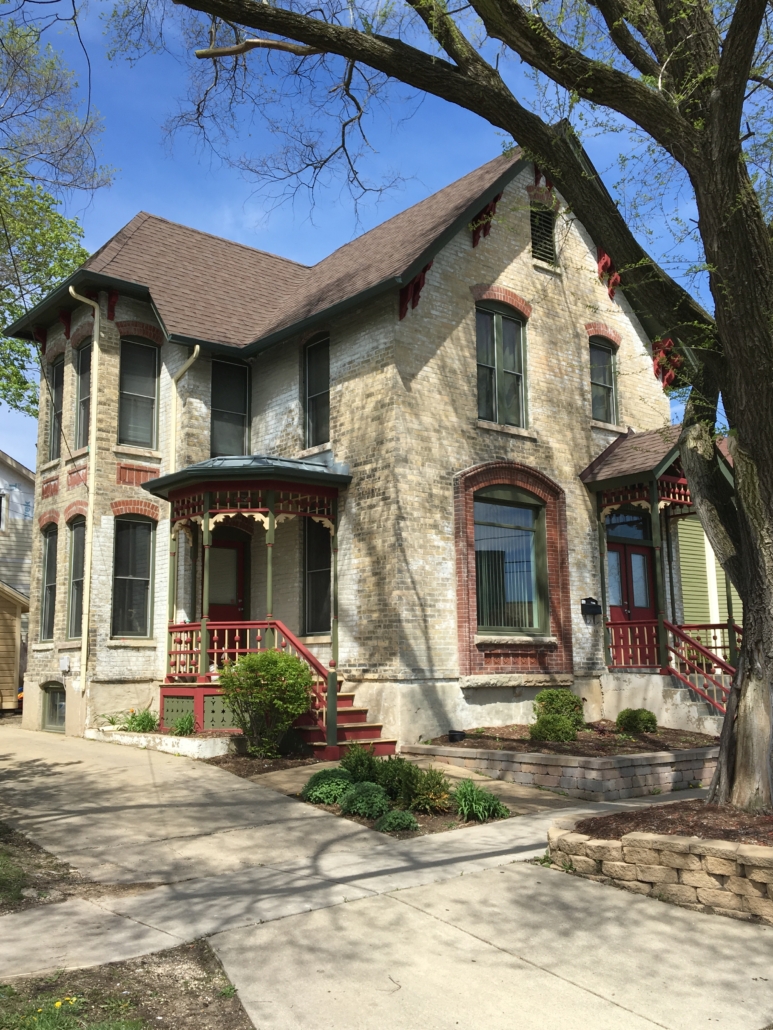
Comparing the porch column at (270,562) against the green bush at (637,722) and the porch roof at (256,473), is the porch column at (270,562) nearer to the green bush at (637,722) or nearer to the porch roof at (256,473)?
the porch roof at (256,473)

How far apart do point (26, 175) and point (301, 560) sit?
24.8 ft

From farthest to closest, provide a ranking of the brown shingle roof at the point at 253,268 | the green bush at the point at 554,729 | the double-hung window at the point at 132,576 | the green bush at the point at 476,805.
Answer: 1. the double-hung window at the point at 132,576
2. the brown shingle roof at the point at 253,268
3. the green bush at the point at 554,729
4. the green bush at the point at 476,805

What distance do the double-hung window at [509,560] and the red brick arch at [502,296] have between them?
3.26 meters

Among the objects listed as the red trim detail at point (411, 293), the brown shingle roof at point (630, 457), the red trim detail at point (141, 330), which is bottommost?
the brown shingle roof at point (630, 457)

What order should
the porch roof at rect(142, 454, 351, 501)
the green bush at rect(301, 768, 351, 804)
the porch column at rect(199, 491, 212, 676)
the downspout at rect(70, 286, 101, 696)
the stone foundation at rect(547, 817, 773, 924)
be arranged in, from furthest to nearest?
the downspout at rect(70, 286, 101, 696) → the porch roof at rect(142, 454, 351, 501) → the porch column at rect(199, 491, 212, 676) → the green bush at rect(301, 768, 351, 804) → the stone foundation at rect(547, 817, 773, 924)

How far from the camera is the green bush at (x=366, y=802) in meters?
9.27

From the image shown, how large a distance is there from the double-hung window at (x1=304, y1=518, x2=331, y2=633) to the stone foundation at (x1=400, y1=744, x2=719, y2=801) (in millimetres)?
3820

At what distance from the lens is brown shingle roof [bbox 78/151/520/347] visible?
1568cm

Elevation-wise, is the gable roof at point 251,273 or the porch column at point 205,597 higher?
the gable roof at point 251,273

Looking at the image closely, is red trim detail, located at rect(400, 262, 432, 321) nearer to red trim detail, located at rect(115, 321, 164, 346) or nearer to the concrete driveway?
red trim detail, located at rect(115, 321, 164, 346)

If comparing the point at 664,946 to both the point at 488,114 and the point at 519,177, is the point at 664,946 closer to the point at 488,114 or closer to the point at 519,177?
the point at 488,114

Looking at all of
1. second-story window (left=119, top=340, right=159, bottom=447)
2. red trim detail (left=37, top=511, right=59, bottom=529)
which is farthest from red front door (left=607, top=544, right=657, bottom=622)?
red trim detail (left=37, top=511, right=59, bottom=529)

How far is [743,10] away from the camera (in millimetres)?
7133

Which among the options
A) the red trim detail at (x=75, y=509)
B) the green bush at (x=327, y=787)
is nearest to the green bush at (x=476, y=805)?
the green bush at (x=327, y=787)
